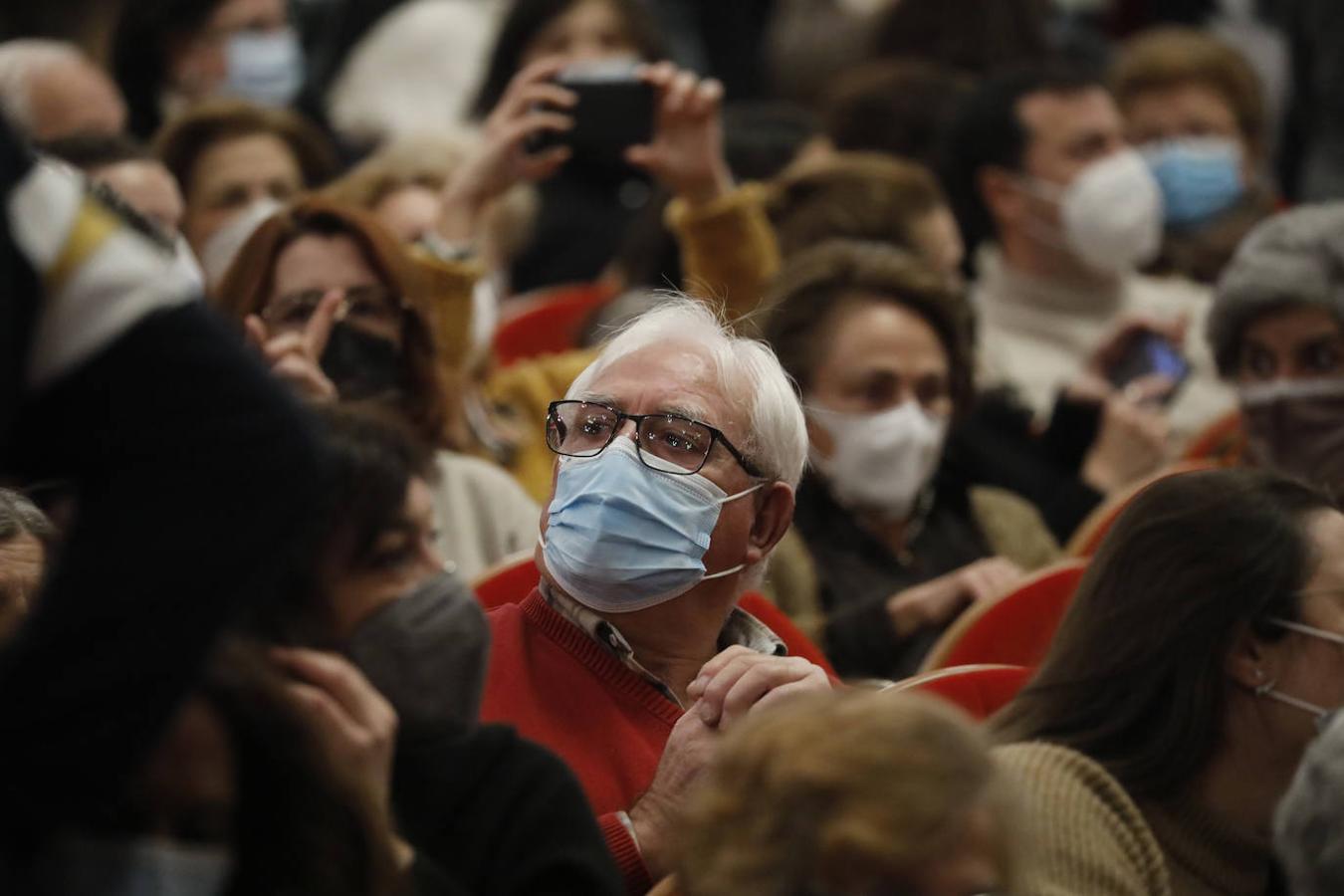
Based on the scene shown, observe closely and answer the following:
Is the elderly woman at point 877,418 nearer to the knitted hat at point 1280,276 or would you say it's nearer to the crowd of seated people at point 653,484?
the crowd of seated people at point 653,484

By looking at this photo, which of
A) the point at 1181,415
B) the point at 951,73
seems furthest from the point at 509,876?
the point at 951,73

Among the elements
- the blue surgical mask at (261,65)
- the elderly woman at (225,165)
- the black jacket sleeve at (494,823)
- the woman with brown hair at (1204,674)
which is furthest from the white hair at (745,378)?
the blue surgical mask at (261,65)

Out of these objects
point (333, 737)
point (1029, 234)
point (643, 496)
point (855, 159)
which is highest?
point (333, 737)

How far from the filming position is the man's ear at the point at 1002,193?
18.3 feet

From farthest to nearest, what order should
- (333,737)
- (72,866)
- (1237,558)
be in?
(1237,558)
(333,737)
(72,866)

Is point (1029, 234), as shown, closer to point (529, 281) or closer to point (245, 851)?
point (529, 281)

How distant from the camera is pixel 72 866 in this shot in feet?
5.22

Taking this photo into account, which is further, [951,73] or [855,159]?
[951,73]

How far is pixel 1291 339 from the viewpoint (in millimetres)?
4180

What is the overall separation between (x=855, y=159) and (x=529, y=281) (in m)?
→ 1.68

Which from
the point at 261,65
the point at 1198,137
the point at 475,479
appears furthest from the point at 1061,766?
the point at 1198,137

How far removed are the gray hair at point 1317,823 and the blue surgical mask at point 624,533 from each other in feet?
2.99

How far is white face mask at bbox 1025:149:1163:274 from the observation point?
5.48 m

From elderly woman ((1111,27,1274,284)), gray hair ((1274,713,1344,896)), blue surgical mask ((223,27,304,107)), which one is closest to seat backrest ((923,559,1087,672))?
gray hair ((1274,713,1344,896))
